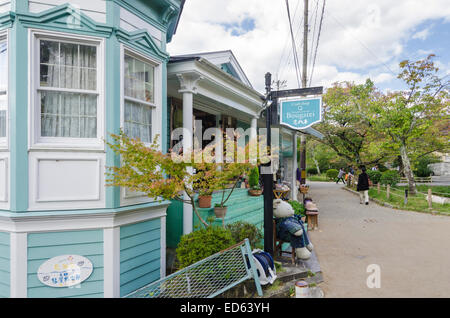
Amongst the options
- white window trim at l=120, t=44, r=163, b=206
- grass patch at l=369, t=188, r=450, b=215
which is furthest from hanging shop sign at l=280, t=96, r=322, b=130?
grass patch at l=369, t=188, r=450, b=215

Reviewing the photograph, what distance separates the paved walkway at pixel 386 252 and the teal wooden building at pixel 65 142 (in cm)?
341

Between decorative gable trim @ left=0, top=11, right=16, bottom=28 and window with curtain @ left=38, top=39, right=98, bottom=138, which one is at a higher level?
decorative gable trim @ left=0, top=11, right=16, bottom=28

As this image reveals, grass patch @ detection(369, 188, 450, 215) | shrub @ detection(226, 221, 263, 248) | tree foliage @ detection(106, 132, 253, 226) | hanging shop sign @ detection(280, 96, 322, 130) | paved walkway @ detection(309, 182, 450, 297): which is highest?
hanging shop sign @ detection(280, 96, 322, 130)

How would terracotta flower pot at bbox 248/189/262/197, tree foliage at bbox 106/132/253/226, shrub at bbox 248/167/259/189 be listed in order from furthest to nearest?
shrub at bbox 248/167/259/189, terracotta flower pot at bbox 248/189/262/197, tree foliage at bbox 106/132/253/226

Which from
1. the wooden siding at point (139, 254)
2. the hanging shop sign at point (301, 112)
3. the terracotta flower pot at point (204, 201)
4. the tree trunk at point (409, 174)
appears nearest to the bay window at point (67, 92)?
the wooden siding at point (139, 254)

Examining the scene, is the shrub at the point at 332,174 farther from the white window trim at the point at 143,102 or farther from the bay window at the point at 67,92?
the bay window at the point at 67,92

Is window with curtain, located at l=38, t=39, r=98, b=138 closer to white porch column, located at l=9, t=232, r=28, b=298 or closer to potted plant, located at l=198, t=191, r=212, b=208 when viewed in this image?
white porch column, located at l=9, t=232, r=28, b=298

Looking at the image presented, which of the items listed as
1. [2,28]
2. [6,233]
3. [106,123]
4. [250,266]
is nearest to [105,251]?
[6,233]

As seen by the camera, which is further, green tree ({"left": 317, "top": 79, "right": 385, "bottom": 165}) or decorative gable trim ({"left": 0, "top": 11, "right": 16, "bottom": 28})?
green tree ({"left": 317, "top": 79, "right": 385, "bottom": 165})

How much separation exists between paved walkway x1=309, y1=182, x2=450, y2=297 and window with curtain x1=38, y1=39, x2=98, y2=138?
4.49 m

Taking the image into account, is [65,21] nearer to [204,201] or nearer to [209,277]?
[204,201]

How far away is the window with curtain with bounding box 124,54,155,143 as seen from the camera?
14.6 feet

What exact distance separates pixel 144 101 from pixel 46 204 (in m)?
2.06

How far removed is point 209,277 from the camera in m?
3.79
